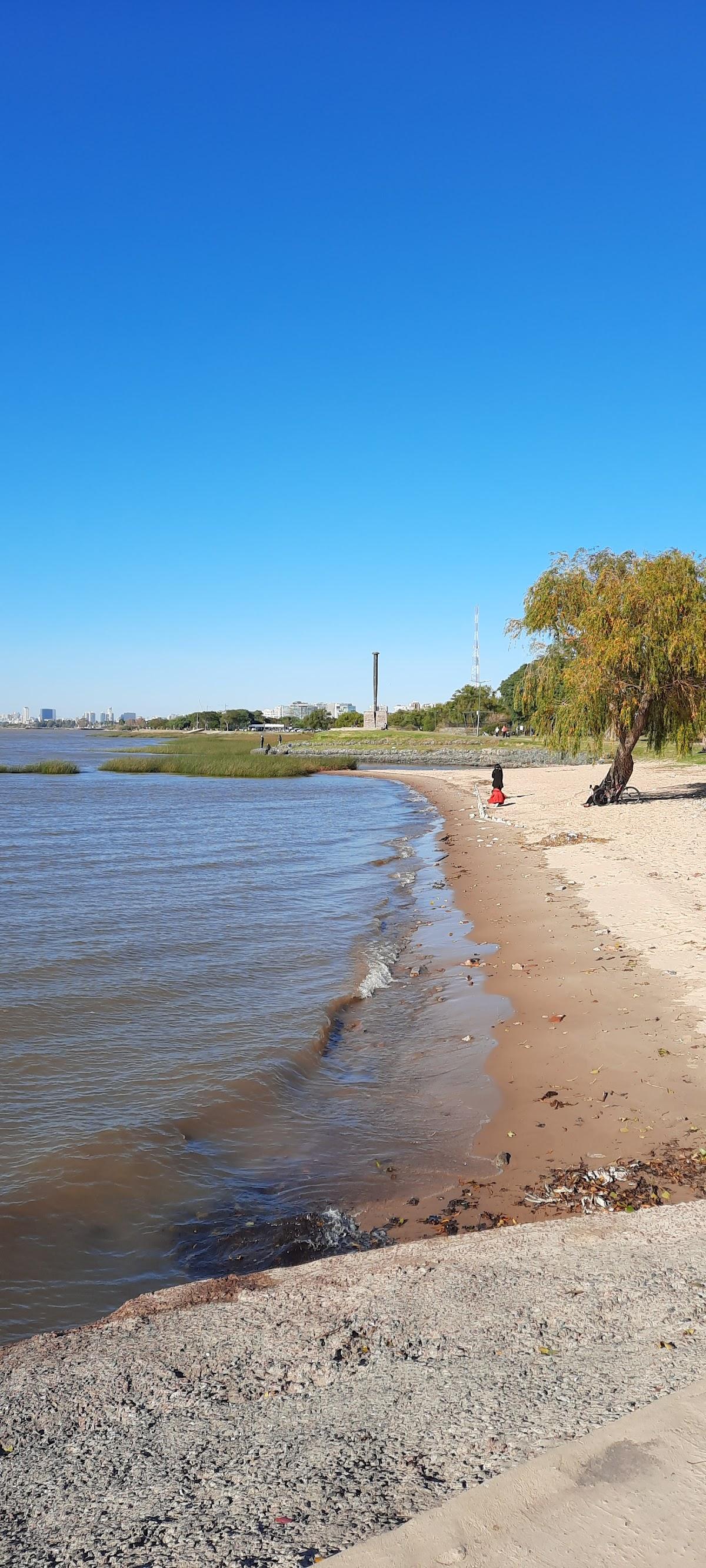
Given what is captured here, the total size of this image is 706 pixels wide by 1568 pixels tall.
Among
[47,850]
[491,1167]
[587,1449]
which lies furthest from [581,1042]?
[47,850]

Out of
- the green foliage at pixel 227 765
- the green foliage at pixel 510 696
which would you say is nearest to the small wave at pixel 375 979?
the green foliage at pixel 227 765

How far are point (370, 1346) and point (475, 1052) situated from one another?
491cm

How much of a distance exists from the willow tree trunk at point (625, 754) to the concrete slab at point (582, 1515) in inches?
893

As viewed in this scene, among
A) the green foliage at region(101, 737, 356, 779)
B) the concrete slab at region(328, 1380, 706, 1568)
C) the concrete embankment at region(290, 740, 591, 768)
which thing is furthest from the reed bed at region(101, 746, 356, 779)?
the concrete slab at region(328, 1380, 706, 1568)

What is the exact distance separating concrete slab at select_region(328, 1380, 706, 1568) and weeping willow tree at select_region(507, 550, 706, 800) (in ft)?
70.7

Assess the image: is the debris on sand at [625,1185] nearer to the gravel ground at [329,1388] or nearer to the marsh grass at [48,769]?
the gravel ground at [329,1388]

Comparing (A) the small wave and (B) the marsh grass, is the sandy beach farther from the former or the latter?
(B) the marsh grass

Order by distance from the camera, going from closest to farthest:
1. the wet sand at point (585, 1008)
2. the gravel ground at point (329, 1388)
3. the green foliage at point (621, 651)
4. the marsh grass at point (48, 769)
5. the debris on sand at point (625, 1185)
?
the gravel ground at point (329, 1388)
the debris on sand at point (625, 1185)
the wet sand at point (585, 1008)
the green foliage at point (621, 651)
the marsh grass at point (48, 769)

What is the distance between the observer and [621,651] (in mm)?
22875

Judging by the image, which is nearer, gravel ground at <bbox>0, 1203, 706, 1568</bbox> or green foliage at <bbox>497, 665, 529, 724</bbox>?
gravel ground at <bbox>0, 1203, 706, 1568</bbox>

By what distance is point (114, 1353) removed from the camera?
154 inches

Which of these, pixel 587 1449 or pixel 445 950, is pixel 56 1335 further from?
pixel 445 950

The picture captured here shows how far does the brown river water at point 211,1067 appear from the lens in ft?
18.2

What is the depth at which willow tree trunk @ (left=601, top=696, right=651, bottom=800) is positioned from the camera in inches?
964
